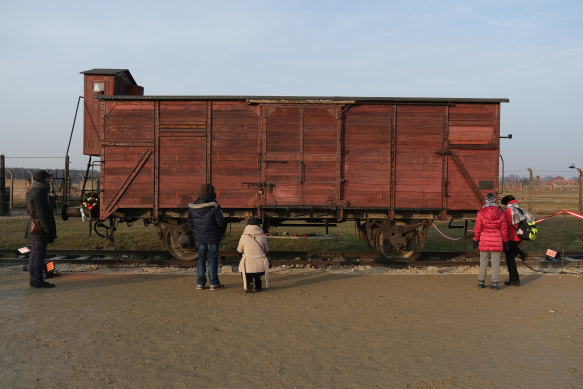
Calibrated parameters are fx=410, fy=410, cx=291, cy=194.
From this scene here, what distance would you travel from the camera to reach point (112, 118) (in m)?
9.62

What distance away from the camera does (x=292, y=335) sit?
4992 millimetres

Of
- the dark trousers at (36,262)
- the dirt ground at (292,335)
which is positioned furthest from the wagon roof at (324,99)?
the dirt ground at (292,335)

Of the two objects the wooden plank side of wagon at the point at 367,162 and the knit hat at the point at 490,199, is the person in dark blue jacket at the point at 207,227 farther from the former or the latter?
the knit hat at the point at 490,199

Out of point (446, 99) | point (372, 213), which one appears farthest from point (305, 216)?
point (446, 99)

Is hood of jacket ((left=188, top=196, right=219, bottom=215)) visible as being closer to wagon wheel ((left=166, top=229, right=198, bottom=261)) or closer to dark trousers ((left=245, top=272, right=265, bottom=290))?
dark trousers ((left=245, top=272, right=265, bottom=290))

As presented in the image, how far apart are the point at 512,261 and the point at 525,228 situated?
0.66 m

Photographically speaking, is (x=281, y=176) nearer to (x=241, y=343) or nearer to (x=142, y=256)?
(x=142, y=256)

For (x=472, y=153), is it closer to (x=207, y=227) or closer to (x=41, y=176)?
(x=207, y=227)

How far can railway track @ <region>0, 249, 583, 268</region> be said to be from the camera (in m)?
9.56

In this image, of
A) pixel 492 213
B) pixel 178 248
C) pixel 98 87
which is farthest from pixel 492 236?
pixel 98 87

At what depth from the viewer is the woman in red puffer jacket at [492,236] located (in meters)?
7.39

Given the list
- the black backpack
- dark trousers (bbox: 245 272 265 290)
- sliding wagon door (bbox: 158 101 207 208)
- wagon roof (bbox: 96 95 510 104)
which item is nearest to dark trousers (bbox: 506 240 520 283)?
the black backpack

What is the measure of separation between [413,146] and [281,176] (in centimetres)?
317

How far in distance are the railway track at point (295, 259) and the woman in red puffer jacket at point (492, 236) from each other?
6.92ft
